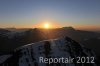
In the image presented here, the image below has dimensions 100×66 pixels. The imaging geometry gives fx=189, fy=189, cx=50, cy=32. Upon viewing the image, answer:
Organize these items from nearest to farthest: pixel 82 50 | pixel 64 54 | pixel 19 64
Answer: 1. pixel 19 64
2. pixel 64 54
3. pixel 82 50

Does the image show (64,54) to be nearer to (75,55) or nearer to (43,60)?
(75,55)

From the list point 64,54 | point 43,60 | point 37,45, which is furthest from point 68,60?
point 37,45

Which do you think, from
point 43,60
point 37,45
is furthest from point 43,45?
point 43,60

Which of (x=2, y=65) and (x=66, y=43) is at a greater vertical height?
(x=66, y=43)

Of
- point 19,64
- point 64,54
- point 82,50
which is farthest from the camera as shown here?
point 82,50

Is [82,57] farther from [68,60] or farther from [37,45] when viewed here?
[37,45]

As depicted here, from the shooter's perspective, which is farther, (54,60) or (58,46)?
(58,46)
